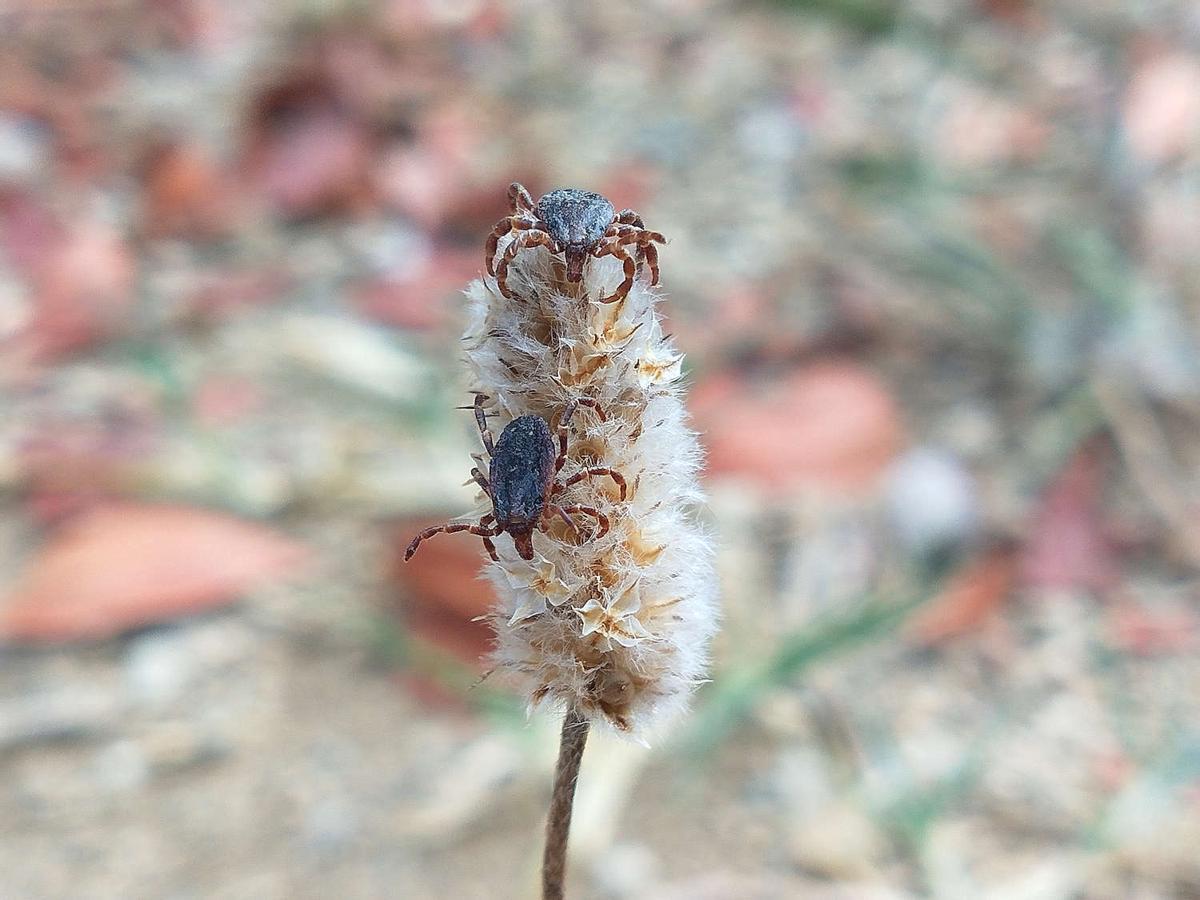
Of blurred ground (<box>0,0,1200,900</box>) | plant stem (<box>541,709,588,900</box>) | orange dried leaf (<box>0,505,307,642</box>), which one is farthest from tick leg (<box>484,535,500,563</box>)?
orange dried leaf (<box>0,505,307,642</box>)

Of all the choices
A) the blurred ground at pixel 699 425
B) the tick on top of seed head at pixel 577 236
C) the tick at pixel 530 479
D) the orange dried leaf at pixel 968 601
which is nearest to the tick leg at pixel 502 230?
the tick on top of seed head at pixel 577 236

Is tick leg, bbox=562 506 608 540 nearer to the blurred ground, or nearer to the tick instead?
the tick

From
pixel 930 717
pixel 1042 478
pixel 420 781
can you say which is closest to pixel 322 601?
pixel 420 781

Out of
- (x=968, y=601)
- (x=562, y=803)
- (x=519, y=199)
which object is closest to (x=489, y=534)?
(x=562, y=803)

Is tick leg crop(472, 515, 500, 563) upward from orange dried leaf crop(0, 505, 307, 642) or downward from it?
downward

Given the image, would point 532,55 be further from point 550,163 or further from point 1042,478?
point 1042,478

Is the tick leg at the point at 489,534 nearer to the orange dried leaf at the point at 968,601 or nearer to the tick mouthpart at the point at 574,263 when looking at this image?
the tick mouthpart at the point at 574,263

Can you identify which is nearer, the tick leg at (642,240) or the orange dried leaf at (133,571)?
the tick leg at (642,240)
